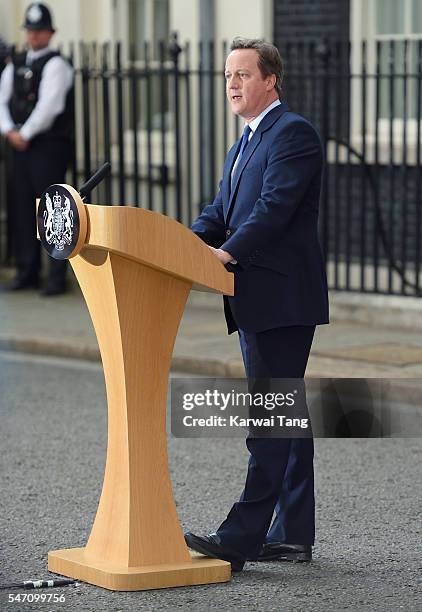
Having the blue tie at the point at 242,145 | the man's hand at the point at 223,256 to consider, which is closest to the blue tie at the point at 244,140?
the blue tie at the point at 242,145

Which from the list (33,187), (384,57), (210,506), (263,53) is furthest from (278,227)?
(33,187)

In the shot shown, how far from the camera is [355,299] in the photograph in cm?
1180

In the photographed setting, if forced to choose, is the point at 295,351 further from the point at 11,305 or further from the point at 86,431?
the point at 11,305

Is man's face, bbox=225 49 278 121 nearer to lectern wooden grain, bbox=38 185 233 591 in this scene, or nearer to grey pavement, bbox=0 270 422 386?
lectern wooden grain, bbox=38 185 233 591

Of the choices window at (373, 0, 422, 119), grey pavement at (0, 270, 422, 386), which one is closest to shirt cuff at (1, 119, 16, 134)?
grey pavement at (0, 270, 422, 386)

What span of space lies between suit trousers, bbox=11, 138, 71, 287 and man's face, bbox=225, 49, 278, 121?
7.97m

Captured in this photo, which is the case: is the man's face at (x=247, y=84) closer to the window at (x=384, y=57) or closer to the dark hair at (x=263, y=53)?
the dark hair at (x=263, y=53)

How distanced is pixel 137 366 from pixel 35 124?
8211 millimetres

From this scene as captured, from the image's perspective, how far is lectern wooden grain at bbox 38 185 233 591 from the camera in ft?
16.5

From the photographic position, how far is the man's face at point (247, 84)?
5320 millimetres

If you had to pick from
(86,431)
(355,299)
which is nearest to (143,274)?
(86,431)

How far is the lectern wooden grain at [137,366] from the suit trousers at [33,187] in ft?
26.5

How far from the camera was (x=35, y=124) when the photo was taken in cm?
1312

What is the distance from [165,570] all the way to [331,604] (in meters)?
0.56
